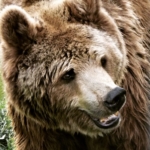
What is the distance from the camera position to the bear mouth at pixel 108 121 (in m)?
5.00

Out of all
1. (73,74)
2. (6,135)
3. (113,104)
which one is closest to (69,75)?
(73,74)

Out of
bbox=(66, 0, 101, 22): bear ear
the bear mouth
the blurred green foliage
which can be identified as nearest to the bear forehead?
bbox=(66, 0, 101, 22): bear ear

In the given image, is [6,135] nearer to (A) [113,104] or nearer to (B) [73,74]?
(B) [73,74]

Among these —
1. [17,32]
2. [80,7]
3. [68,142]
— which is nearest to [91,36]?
[80,7]

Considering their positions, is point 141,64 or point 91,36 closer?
point 91,36

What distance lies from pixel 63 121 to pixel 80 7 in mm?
Result: 1016

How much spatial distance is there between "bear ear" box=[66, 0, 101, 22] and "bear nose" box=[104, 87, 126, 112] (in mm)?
825

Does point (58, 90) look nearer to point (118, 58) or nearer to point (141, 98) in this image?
point (118, 58)

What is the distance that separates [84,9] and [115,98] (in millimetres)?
931

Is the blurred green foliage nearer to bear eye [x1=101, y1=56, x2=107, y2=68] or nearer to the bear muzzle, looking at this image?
the bear muzzle

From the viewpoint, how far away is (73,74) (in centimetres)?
493

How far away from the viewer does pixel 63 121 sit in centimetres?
519

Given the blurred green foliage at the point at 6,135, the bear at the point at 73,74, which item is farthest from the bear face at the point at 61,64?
the blurred green foliage at the point at 6,135

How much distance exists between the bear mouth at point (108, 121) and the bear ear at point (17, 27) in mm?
898
